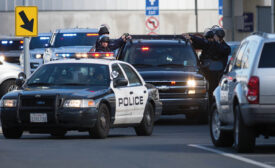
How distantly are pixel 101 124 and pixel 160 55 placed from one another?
6460mm

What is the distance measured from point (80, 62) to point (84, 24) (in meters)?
54.3

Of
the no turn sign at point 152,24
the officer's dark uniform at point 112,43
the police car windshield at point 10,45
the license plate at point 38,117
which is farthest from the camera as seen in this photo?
the police car windshield at point 10,45

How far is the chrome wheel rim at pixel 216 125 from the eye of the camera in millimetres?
16844

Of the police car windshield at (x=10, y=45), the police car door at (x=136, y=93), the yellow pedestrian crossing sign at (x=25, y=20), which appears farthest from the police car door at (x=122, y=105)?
the police car windshield at (x=10, y=45)

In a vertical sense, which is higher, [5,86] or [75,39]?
[75,39]

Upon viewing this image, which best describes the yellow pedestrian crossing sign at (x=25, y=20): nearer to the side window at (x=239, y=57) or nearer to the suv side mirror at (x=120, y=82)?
the suv side mirror at (x=120, y=82)

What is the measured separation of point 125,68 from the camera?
20.8m

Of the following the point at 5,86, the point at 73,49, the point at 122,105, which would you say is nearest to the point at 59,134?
the point at 122,105

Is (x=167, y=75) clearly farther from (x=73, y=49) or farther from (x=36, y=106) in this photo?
(x=73, y=49)

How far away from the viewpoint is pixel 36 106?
1859 cm

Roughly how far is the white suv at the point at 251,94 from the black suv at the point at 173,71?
302 inches

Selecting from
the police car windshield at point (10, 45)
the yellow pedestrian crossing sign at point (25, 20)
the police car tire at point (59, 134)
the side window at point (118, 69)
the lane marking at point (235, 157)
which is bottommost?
the police car tire at point (59, 134)

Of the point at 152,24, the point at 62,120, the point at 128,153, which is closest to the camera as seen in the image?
the point at 128,153

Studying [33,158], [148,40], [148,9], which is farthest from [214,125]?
[148,9]
